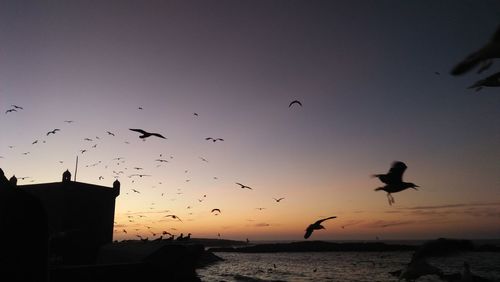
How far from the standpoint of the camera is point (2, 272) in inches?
192

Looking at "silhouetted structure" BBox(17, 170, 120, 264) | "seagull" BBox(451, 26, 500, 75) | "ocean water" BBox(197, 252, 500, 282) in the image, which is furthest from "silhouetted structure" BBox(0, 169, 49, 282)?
"ocean water" BBox(197, 252, 500, 282)

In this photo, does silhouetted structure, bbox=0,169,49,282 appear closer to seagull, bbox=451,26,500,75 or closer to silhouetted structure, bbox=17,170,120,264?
seagull, bbox=451,26,500,75

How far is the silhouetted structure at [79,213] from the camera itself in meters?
45.5

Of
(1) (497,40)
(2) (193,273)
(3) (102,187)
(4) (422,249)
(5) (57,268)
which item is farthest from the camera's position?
(3) (102,187)

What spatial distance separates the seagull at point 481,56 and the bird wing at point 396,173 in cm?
829

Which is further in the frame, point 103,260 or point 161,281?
point 103,260

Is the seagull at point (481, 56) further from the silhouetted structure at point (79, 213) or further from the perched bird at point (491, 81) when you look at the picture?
the silhouetted structure at point (79, 213)

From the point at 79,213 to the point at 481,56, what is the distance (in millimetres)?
50060

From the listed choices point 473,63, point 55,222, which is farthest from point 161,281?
point 55,222

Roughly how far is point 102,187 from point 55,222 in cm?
689

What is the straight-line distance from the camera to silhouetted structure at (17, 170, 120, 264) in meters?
45.5

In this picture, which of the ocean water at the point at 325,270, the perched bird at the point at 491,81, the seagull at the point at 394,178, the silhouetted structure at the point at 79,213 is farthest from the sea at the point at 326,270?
the perched bird at the point at 491,81

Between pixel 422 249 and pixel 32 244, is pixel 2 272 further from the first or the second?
pixel 422 249

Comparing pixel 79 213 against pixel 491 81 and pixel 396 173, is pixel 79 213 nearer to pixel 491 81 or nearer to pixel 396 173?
pixel 396 173
